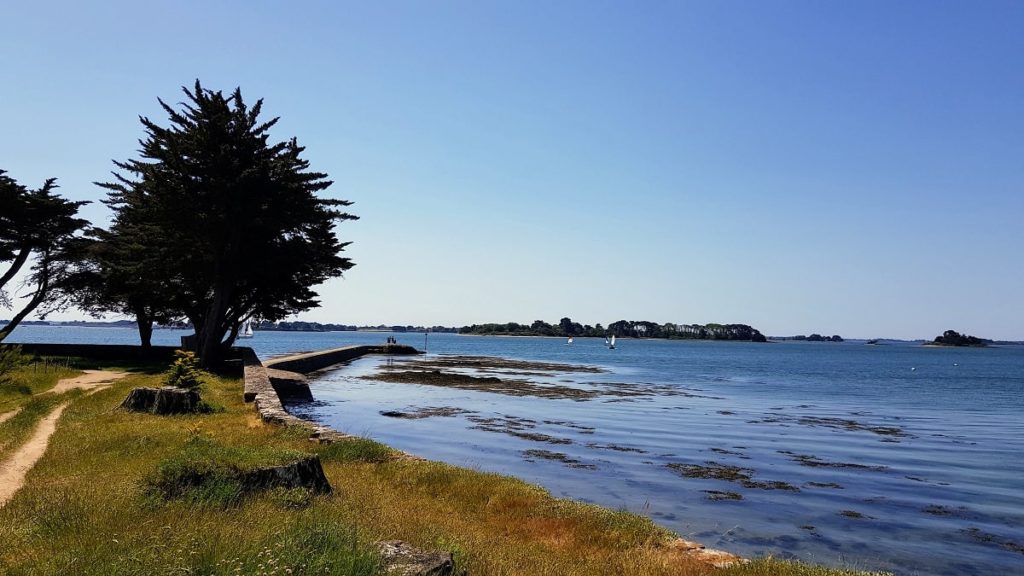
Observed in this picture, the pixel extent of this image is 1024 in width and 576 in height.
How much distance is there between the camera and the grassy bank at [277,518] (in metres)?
5.01

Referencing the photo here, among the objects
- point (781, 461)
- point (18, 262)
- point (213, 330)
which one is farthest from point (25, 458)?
point (18, 262)

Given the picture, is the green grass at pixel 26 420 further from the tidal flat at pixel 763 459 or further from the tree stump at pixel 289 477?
the tidal flat at pixel 763 459

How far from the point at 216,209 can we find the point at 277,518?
27301 millimetres

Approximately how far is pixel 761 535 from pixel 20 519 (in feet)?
34.8

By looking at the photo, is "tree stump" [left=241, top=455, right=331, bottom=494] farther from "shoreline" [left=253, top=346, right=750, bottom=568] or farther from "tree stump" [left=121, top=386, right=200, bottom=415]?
"tree stump" [left=121, top=386, right=200, bottom=415]

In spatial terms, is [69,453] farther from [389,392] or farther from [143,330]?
[143,330]

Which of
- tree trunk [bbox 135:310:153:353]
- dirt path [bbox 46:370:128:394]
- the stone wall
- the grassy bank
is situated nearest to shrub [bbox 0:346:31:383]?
dirt path [bbox 46:370:128:394]

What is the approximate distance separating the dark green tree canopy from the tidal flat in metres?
7.65

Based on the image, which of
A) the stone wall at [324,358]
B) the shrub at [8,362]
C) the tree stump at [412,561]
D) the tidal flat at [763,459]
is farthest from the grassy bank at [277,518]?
the stone wall at [324,358]

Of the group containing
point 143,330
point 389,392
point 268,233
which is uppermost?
point 268,233

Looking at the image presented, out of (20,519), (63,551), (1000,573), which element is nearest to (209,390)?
(20,519)

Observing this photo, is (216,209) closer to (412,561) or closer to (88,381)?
(88,381)

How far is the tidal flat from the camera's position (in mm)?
10961

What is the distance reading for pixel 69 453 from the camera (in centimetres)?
1047
